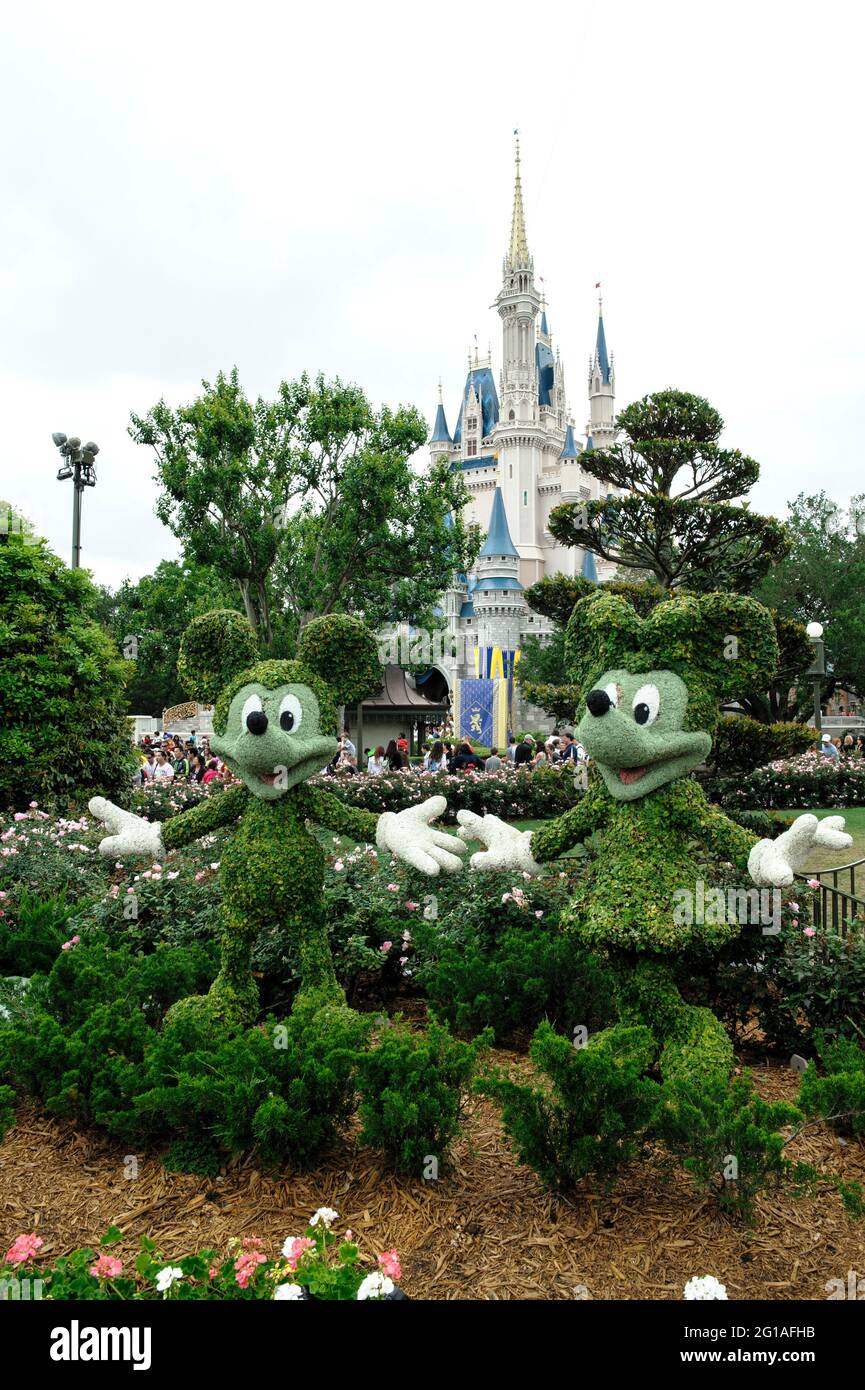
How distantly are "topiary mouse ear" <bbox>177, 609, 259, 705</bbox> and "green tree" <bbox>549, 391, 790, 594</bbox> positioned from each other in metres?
7.77

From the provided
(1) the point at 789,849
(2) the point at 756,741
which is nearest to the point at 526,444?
(2) the point at 756,741

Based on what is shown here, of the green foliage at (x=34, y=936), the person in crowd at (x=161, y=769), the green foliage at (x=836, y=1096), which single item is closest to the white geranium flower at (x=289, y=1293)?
the green foliage at (x=836, y=1096)

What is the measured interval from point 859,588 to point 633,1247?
33.8 metres

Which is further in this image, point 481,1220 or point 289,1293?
point 481,1220

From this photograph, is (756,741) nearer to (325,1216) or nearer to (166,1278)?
(325,1216)

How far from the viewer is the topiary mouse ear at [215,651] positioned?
174 inches

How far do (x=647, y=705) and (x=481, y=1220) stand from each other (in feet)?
6.87

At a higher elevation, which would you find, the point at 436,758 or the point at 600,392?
the point at 600,392

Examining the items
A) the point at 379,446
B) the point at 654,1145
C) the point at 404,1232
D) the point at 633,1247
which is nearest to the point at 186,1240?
the point at 404,1232

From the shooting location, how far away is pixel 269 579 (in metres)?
16.3

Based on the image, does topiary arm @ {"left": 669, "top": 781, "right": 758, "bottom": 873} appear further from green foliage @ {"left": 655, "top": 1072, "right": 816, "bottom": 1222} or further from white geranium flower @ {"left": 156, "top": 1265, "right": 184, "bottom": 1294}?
white geranium flower @ {"left": 156, "top": 1265, "right": 184, "bottom": 1294}

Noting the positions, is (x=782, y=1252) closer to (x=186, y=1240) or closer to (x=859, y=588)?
(x=186, y=1240)

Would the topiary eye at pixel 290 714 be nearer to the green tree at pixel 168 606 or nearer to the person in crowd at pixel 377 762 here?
the green tree at pixel 168 606

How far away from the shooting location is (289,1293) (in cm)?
201
